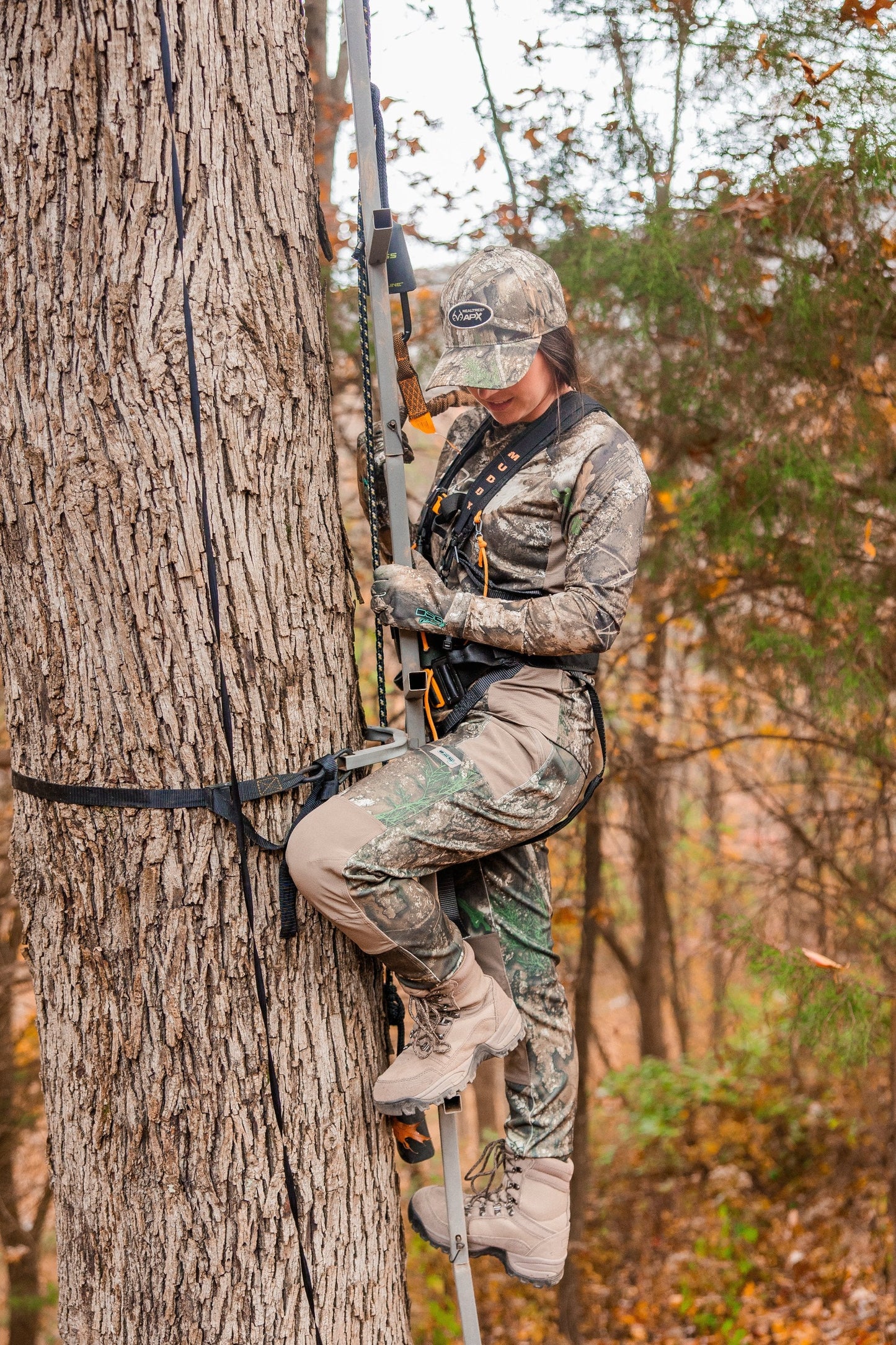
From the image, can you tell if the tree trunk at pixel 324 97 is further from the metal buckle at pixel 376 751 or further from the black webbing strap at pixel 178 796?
the black webbing strap at pixel 178 796

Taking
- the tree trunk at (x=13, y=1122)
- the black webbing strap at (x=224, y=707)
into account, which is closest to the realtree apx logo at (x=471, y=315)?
the black webbing strap at (x=224, y=707)

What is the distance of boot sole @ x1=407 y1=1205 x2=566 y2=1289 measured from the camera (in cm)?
271

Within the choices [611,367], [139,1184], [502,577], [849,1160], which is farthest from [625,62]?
[849,1160]

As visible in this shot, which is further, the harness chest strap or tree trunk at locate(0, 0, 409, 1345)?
the harness chest strap

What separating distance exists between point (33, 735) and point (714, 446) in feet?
12.2

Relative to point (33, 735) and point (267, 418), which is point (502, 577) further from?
point (33, 735)

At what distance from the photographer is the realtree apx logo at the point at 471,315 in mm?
2600

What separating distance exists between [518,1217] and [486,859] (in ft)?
3.03

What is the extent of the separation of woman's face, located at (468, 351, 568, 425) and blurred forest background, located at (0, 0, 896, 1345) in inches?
83.5

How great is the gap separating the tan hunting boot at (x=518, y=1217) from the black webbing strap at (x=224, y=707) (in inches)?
20.6

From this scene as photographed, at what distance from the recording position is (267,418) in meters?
2.26

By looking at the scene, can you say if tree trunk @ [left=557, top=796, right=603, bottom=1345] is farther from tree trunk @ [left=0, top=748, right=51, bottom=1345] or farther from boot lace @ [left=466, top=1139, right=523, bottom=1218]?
boot lace @ [left=466, top=1139, right=523, bottom=1218]

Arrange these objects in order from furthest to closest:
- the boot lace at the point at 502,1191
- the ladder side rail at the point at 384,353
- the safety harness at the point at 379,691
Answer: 1. the boot lace at the point at 502,1191
2. the ladder side rail at the point at 384,353
3. the safety harness at the point at 379,691

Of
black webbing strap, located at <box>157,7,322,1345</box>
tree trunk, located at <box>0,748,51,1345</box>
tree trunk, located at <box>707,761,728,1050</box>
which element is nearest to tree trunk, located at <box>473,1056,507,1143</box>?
tree trunk, located at <box>707,761,728,1050</box>
